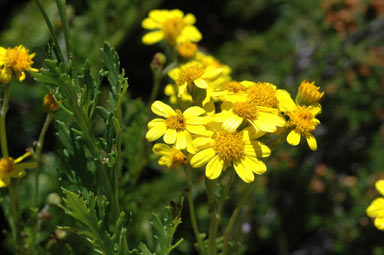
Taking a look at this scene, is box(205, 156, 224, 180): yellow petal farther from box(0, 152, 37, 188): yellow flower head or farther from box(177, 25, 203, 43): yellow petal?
box(177, 25, 203, 43): yellow petal

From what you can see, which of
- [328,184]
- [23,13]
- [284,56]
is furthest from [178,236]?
[23,13]

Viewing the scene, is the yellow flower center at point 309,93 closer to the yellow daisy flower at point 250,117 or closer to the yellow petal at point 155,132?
the yellow daisy flower at point 250,117

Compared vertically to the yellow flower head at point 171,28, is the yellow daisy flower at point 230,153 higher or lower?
lower

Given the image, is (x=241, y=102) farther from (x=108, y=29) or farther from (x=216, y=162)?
(x=108, y=29)

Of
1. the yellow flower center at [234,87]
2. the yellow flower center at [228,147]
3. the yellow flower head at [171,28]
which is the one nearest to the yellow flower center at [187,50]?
the yellow flower head at [171,28]

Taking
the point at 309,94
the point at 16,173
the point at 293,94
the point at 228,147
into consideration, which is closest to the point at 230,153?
the point at 228,147
